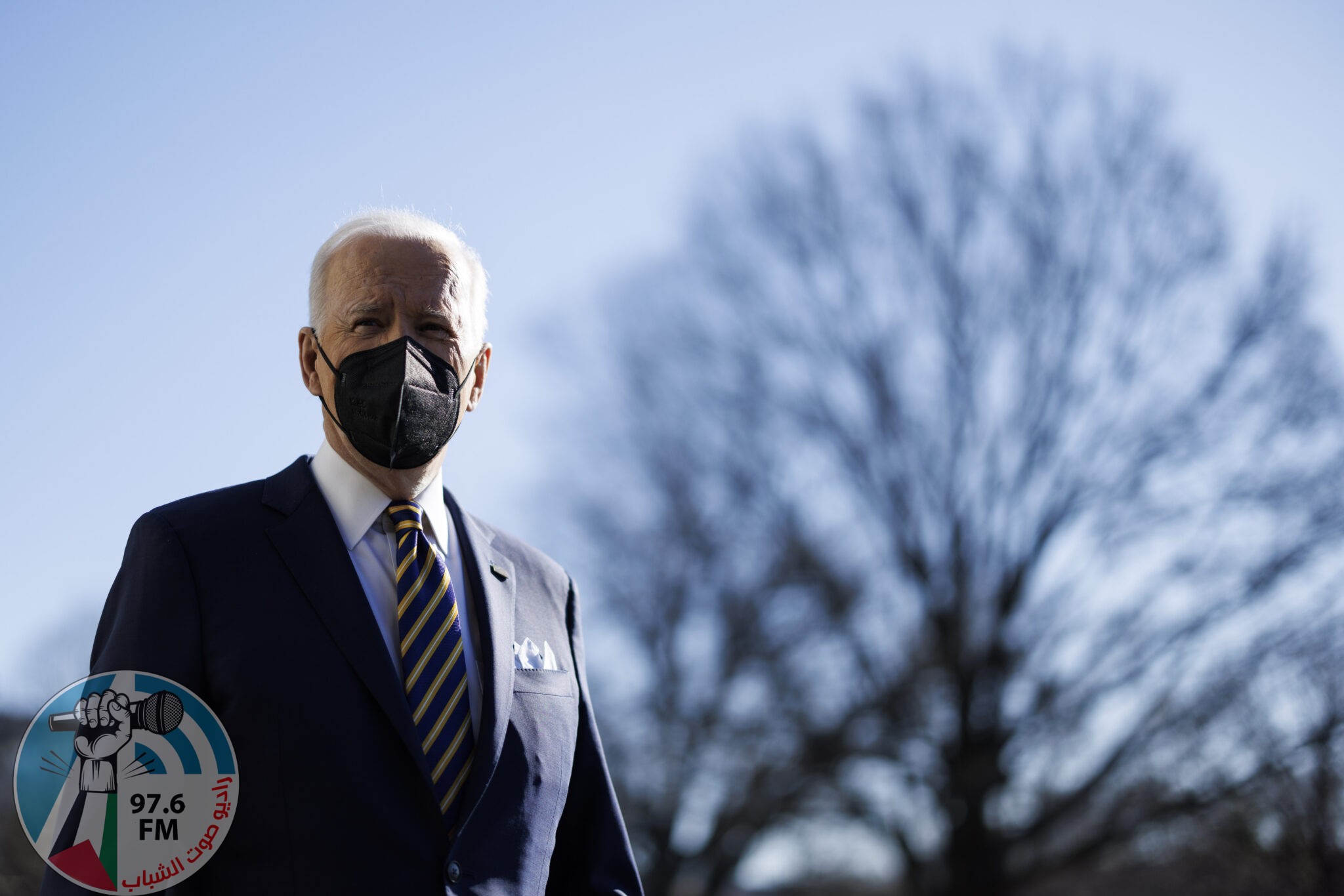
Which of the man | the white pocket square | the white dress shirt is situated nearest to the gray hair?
the man

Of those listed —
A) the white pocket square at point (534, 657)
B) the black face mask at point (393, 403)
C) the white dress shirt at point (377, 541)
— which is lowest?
the white pocket square at point (534, 657)

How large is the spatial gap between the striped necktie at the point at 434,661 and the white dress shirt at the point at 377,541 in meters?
0.02

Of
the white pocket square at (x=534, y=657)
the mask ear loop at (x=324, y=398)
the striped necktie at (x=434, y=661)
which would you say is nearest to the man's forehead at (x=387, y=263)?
the mask ear loop at (x=324, y=398)

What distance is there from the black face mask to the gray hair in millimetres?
153

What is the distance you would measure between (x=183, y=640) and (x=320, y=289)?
2.58 ft

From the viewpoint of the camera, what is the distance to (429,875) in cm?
203

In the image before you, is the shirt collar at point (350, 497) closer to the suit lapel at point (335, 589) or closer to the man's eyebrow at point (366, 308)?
the suit lapel at point (335, 589)

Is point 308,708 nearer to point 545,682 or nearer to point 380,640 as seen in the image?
point 380,640

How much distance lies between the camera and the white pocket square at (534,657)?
2424 mm

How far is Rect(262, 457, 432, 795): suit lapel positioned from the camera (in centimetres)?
208

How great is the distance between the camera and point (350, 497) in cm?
Answer: 233

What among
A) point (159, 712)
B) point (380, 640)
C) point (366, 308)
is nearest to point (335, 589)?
point (380, 640)

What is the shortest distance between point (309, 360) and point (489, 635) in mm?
672

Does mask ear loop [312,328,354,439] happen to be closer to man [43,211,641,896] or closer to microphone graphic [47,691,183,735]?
man [43,211,641,896]
